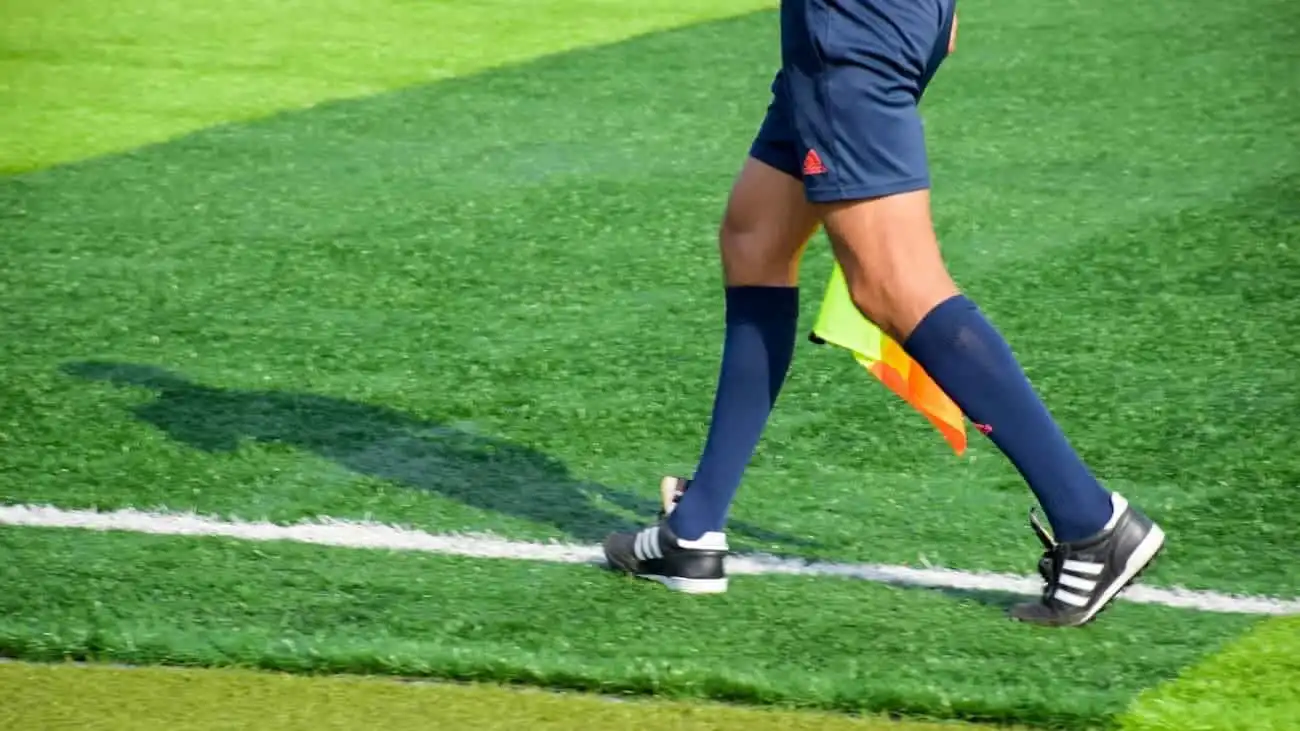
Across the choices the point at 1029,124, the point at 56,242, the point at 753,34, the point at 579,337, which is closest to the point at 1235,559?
the point at 579,337

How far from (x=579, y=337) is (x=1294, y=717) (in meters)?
2.92

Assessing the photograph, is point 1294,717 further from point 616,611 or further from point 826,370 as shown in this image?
point 826,370

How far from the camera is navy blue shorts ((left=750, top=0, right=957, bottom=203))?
3.68 m

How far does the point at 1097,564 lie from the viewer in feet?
12.4

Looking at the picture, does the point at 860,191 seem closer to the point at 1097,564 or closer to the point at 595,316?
the point at 1097,564

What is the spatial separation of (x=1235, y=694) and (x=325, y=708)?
143 cm

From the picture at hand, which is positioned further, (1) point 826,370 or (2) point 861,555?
(1) point 826,370

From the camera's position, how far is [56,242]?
7.11 m

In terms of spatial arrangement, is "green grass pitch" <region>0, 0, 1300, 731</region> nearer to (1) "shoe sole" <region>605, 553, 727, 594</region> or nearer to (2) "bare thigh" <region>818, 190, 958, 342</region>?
(1) "shoe sole" <region>605, 553, 727, 594</region>

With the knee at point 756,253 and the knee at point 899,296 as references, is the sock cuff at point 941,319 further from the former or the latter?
the knee at point 756,253

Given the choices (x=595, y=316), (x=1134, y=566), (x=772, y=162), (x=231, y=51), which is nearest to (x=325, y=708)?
(x=772, y=162)

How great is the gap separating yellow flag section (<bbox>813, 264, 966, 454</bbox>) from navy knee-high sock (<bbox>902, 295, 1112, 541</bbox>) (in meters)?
0.21

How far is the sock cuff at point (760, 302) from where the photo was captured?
13.3 feet

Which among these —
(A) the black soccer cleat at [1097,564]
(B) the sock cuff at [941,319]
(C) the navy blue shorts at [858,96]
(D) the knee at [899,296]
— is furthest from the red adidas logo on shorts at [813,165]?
(A) the black soccer cleat at [1097,564]
